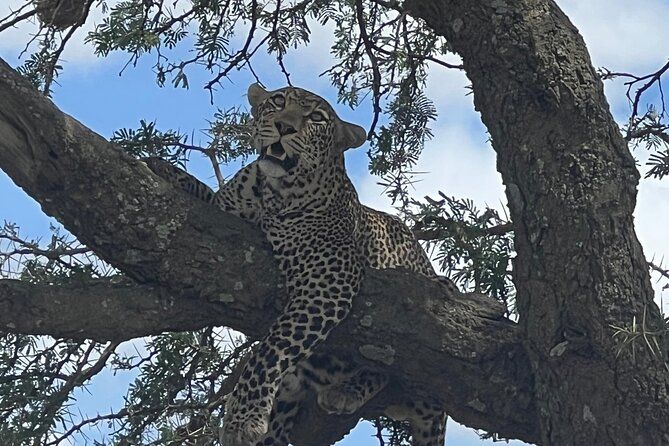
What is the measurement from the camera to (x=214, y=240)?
17.5 feet

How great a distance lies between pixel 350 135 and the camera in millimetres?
6625

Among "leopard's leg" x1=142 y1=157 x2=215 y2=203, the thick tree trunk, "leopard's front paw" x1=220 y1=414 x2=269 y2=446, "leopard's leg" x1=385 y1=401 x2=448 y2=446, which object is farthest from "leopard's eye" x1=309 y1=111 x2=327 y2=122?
"leopard's front paw" x1=220 y1=414 x2=269 y2=446

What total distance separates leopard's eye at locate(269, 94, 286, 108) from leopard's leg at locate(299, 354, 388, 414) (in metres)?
1.45

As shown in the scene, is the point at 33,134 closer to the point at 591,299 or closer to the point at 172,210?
the point at 172,210

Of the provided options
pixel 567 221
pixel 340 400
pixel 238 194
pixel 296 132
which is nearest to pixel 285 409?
pixel 340 400

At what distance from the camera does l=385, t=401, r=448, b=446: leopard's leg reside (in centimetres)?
612

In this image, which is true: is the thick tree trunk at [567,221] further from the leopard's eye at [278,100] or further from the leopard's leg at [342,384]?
the leopard's eye at [278,100]

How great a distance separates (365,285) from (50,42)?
2725mm

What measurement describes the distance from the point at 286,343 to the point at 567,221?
4.63 ft

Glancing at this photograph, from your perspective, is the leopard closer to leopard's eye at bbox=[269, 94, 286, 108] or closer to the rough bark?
leopard's eye at bbox=[269, 94, 286, 108]

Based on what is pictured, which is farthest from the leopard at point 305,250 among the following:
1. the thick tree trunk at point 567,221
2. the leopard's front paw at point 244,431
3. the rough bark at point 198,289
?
the thick tree trunk at point 567,221

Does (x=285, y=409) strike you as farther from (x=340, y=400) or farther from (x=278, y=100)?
(x=278, y=100)

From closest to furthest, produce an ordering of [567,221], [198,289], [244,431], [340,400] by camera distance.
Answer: [567,221] → [198,289] → [244,431] → [340,400]

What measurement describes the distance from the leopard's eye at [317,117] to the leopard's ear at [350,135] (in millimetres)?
167
